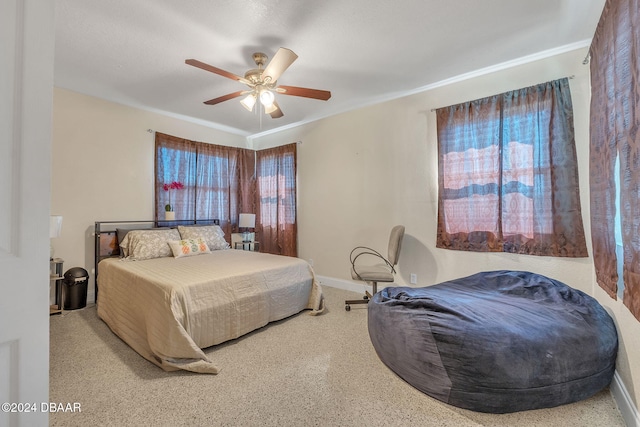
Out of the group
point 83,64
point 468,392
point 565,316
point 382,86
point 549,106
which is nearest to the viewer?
point 468,392

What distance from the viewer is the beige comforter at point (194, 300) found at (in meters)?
2.00

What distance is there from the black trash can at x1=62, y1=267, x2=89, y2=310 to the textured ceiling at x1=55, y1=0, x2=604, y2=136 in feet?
7.04

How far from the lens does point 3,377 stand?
69 centimetres

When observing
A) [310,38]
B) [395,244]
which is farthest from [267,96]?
[395,244]

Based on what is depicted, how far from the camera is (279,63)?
220 centimetres

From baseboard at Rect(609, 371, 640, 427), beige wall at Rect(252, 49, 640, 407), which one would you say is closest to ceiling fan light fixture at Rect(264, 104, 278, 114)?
beige wall at Rect(252, 49, 640, 407)

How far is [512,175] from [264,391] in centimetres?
287

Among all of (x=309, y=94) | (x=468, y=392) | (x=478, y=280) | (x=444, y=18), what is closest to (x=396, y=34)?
(x=444, y=18)

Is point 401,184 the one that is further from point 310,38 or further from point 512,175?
point 310,38

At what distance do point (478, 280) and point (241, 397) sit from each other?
2235 millimetres

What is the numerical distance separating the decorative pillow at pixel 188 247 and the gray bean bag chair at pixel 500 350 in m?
2.50

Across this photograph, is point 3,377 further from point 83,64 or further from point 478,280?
point 83,64

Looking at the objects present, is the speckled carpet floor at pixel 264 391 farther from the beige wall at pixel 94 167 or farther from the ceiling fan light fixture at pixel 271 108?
the ceiling fan light fixture at pixel 271 108

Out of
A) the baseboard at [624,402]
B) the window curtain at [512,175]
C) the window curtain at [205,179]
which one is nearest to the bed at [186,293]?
the window curtain at [205,179]
